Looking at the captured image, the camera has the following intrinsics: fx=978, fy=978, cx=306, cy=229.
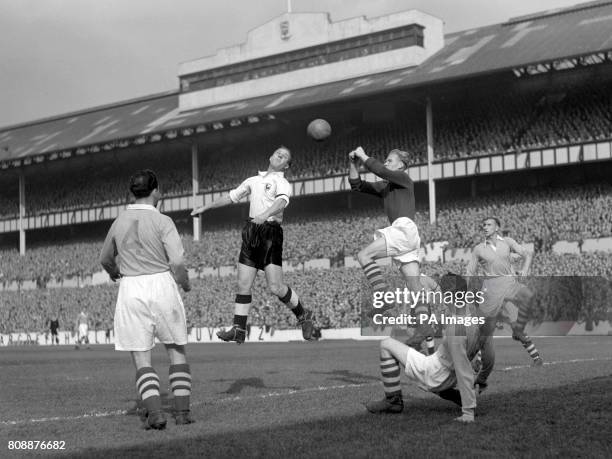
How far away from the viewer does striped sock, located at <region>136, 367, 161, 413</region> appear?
8383mm

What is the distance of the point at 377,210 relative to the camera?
4634 centimetres

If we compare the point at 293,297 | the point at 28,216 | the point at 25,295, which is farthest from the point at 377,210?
the point at 293,297

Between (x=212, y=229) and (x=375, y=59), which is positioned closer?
(x=375, y=59)

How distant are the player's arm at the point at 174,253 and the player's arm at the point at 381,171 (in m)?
3.29

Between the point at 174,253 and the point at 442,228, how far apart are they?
34024 millimetres

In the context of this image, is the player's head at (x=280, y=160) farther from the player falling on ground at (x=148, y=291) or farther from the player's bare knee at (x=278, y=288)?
the player falling on ground at (x=148, y=291)

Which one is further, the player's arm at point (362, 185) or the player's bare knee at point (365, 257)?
the player's arm at point (362, 185)

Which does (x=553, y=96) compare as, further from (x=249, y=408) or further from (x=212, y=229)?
(x=249, y=408)

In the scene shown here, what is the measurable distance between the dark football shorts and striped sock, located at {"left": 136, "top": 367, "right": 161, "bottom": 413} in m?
3.99

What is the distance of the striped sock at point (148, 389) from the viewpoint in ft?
27.5

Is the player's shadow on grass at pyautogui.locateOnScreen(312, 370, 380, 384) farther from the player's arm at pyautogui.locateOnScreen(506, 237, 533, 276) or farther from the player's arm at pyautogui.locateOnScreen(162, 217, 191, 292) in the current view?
the player's arm at pyautogui.locateOnScreen(162, 217, 191, 292)

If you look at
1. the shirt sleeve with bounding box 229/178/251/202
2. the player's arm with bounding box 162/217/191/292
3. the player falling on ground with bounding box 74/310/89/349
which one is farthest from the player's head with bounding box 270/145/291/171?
the player falling on ground with bounding box 74/310/89/349

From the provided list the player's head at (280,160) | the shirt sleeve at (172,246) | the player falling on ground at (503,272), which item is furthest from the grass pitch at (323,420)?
the player's head at (280,160)

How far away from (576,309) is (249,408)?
83.7ft
